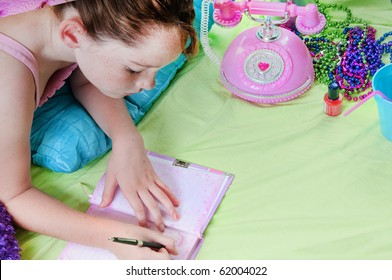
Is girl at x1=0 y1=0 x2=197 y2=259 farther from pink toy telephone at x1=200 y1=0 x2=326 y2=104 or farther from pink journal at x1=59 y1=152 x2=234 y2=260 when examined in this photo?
pink toy telephone at x1=200 y1=0 x2=326 y2=104

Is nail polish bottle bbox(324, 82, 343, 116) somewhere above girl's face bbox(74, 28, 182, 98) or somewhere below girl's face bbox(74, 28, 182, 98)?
below

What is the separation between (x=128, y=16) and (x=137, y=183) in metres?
0.33

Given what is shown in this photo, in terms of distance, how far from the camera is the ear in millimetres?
859

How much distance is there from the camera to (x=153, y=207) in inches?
39.8

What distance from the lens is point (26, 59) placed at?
942mm

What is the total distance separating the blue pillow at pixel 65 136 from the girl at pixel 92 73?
8 centimetres

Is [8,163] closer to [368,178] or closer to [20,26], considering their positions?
[20,26]

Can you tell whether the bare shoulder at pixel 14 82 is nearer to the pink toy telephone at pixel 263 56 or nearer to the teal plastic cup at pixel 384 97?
the pink toy telephone at pixel 263 56

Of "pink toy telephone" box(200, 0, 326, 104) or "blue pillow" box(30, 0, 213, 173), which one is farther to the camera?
"pink toy telephone" box(200, 0, 326, 104)

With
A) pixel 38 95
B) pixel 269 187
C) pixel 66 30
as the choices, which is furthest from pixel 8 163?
pixel 269 187

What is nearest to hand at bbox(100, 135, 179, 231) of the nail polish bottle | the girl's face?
the girl's face

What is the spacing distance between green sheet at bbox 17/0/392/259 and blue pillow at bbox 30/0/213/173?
0.03 m

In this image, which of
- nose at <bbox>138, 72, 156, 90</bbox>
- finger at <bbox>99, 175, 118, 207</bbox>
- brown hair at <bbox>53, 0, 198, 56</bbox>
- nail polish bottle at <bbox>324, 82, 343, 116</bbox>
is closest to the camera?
brown hair at <bbox>53, 0, 198, 56</bbox>

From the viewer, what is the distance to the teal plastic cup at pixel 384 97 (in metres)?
1.07
